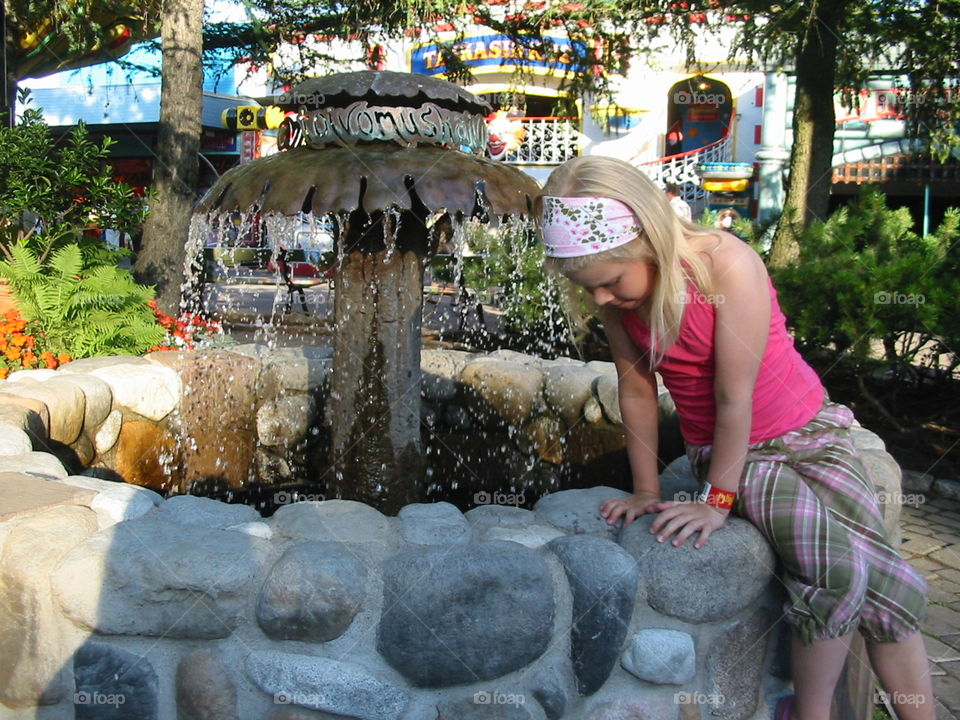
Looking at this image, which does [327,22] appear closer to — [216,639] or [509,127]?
[216,639]

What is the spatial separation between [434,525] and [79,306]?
320 cm

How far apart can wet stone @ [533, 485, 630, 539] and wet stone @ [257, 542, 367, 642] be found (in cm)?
57

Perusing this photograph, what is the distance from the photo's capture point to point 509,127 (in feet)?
65.2

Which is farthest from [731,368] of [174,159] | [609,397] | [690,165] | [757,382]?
[690,165]

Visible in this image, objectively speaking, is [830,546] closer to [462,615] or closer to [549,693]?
[549,693]

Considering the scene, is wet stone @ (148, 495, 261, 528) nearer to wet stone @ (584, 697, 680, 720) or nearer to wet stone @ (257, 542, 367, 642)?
wet stone @ (257, 542, 367, 642)

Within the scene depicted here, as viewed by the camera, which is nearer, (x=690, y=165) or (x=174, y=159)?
(x=174, y=159)

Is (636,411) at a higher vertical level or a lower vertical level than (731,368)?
lower

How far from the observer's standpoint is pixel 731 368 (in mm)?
2070

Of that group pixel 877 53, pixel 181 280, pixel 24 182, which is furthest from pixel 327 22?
pixel 877 53

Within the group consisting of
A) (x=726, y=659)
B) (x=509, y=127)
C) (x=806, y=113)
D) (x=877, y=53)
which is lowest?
(x=726, y=659)

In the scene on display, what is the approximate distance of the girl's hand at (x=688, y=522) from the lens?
205 cm

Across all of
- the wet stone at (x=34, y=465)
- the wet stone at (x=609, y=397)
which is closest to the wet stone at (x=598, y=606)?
the wet stone at (x=34, y=465)

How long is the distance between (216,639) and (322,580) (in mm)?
292
